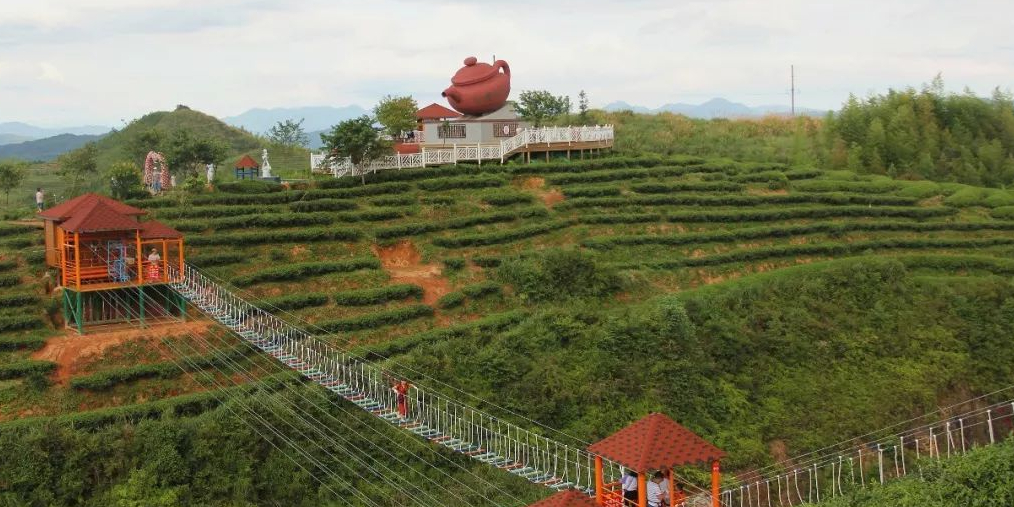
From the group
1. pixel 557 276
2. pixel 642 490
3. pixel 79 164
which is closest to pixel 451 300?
pixel 557 276

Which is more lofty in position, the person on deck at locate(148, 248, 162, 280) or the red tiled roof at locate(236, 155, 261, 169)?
A: the red tiled roof at locate(236, 155, 261, 169)

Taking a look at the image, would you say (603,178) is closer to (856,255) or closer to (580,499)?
(856,255)

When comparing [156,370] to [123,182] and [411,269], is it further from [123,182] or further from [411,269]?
[123,182]

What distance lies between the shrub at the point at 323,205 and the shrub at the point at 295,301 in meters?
4.37

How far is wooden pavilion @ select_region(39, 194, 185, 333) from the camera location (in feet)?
65.0

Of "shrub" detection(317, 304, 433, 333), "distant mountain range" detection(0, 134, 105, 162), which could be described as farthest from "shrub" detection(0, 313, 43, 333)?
"distant mountain range" detection(0, 134, 105, 162)

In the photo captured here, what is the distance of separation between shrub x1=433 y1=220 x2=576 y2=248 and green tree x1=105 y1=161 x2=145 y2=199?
7960 millimetres

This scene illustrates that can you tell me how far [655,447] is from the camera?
40.9 ft

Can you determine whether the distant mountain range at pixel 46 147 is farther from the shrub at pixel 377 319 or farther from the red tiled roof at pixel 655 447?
the red tiled roof at pixel 655 447

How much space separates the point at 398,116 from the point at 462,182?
6.05 m

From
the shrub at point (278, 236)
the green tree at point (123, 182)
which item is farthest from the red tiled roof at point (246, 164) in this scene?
the shrub at point (278, 236)

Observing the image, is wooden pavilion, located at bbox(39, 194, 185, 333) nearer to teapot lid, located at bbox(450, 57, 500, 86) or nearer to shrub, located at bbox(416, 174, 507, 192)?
shrub, located at bbox(416, 174, 507, 192)

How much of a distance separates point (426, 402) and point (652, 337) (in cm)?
600

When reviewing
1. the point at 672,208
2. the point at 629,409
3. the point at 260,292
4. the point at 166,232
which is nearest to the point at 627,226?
the point at 672,208
